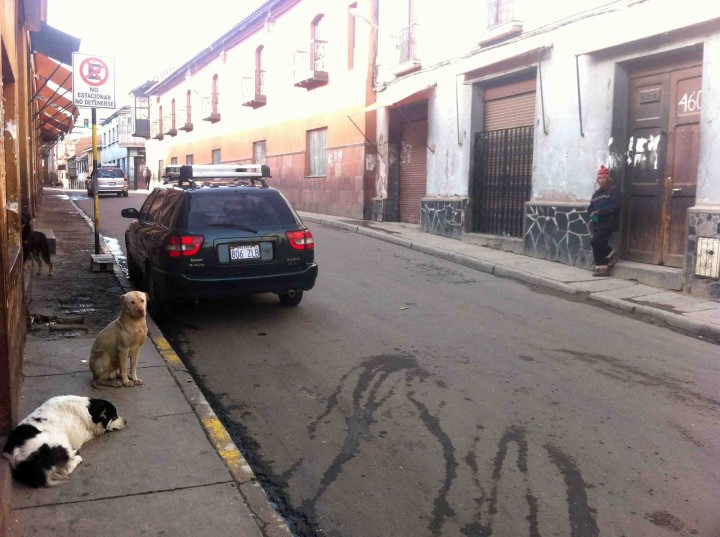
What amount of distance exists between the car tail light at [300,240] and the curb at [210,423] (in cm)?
170

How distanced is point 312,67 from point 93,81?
1290 cm

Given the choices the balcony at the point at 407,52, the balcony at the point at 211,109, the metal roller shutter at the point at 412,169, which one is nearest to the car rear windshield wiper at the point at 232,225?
the metal roller shutter at the point at 412,169

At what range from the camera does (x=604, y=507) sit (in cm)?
364

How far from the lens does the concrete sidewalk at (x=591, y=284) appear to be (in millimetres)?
7973

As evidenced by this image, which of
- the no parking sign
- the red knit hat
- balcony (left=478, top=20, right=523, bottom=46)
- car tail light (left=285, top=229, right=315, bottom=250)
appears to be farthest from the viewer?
balcony (left=478, top=20, right=523, bottom=46)

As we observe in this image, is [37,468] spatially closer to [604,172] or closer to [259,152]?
[604,172]

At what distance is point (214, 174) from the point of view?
30.3ft

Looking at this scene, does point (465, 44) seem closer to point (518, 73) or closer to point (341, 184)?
point (518, 73)

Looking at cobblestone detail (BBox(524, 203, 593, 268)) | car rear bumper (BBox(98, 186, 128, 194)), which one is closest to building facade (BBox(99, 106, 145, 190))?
car rear bumper (BBox(98, 186, 128, 194))

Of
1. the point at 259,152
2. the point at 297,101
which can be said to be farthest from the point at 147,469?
the point at 259,152

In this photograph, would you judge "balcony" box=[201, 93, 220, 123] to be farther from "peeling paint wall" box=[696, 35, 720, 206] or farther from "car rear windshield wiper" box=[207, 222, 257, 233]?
"car rear windshield wiper" box=[207, 222, 257, 233]

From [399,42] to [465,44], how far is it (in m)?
3.20

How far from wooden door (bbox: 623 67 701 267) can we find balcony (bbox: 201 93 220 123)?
25.0 m

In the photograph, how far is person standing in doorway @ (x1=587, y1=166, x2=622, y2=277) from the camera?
10.3 metres
